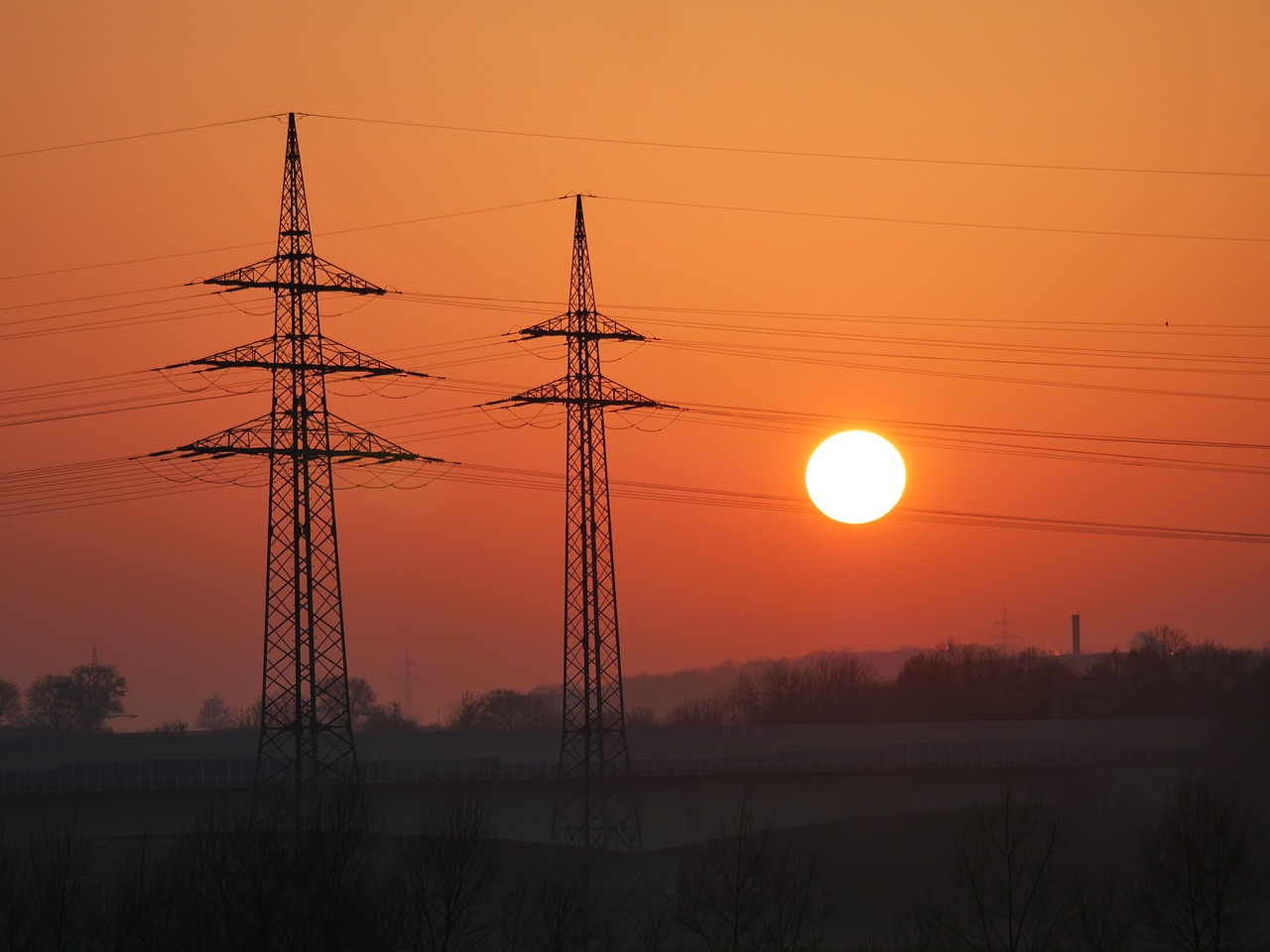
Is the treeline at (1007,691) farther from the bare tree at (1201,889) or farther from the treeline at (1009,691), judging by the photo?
the bare tree at (1201,889)

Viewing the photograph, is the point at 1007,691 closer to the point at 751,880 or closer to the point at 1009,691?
the point at 1009,691

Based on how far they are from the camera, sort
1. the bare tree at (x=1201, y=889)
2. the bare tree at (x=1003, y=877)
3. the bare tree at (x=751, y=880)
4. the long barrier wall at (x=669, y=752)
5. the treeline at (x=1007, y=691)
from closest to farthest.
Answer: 1. the bare tree at (x=1201, y=889)
2. the bare tree at (x=751, y=880)
3. the bare tree at (x=1003, y=877)
4. the long barrier wall at (x=669, y=752)
5. the treeline at (x=1007, y=691)

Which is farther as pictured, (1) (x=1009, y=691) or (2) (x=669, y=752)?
(1) (x=1009, y=691)

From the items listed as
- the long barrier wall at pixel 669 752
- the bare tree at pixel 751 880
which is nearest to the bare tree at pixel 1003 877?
the long barrier wall at pixel 669 752

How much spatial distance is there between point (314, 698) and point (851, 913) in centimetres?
4968

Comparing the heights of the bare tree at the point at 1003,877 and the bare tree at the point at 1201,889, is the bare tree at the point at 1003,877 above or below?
below

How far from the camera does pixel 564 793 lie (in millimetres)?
86812

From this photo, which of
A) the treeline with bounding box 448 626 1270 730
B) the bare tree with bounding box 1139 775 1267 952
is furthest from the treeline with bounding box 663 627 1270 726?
the bare tree with bounding box 1139 775 1267 952

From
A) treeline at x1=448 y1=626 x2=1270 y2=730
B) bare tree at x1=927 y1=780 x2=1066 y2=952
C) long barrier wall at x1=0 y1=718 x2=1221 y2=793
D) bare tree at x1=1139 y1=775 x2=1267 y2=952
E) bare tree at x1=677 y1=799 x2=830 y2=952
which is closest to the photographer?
bare tree at x1=1139 y1=775 x2=1267 y2=952

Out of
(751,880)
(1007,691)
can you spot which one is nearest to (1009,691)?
(1007,691)

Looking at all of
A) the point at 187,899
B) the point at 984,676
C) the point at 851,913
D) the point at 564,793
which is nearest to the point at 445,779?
the point at 564,793

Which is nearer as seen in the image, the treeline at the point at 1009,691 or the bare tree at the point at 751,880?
the bare tree at the point at 751,880

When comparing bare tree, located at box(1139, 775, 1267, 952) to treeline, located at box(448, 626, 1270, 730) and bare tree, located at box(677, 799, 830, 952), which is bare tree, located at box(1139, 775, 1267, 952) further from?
treeline, located at box(448, 626, 1270, 730)

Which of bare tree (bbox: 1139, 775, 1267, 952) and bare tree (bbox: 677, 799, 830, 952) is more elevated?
bare tree (bbox: 1139, 775, 1267, 952)
